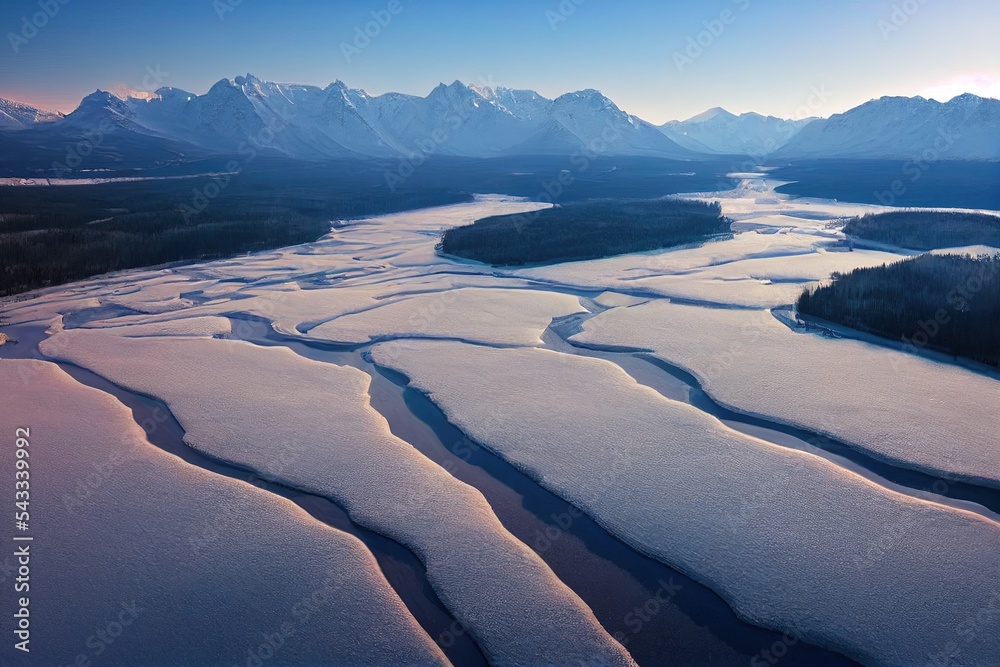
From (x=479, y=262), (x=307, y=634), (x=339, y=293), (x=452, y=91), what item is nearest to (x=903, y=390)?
(x=307, y=634)

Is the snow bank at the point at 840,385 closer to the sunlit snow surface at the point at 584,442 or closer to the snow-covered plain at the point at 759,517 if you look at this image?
the sunlit snow surface at the point at 584,442

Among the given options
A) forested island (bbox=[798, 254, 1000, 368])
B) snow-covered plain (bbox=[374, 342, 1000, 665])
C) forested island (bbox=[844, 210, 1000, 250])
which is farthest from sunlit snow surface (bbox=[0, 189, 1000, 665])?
forested island (bbox=[844, 210, 1000, 250])

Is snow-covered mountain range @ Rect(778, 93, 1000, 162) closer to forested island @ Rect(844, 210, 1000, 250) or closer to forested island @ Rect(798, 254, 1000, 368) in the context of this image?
forested island @ Rect(844, 210, 1000, 250)

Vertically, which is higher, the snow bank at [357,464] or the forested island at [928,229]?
the forested island at [928,229]

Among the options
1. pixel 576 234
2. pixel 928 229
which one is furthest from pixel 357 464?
pixel 928 229

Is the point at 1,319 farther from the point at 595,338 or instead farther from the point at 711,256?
the point at 711,256

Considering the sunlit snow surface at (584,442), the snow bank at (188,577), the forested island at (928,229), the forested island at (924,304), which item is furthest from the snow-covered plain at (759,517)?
the forested island at (928,229)

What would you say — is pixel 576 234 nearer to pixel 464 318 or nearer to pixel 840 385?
pixel 464 318
